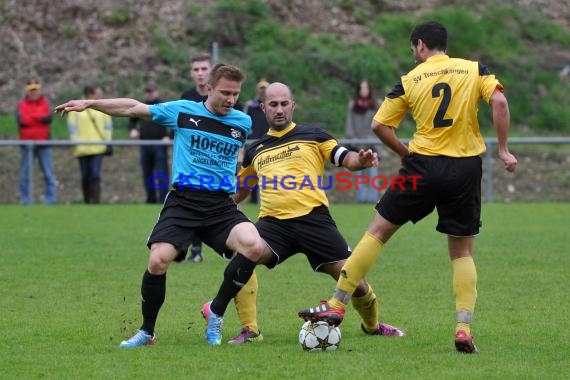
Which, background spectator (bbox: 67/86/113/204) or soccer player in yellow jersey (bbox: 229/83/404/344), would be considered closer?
soccer player in yellow jersey (bbox: 229/83/404/344)

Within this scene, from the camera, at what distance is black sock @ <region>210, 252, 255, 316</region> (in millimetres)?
6734

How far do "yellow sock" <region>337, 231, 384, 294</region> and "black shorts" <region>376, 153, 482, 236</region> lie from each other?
0.19 meters

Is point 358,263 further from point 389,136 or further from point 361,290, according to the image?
point 389,136

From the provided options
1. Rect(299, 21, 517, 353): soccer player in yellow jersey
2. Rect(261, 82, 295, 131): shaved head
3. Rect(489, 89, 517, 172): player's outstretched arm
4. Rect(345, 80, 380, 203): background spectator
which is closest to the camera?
Rect(489, 89, 517, 172): player's outstretched arm

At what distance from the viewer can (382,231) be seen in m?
6.56

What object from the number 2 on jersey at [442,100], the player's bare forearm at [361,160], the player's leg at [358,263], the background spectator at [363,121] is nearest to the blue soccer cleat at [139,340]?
the player's leg at [358,263]

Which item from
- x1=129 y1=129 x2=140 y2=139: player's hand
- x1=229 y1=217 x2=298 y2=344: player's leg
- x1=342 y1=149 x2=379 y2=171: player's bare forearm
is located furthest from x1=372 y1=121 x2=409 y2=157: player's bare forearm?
x1=129 y1=129 x2=140 y2=139: player's hand

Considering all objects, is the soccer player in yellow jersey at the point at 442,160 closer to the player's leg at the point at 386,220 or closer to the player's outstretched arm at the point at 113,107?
the player's leg at the point at 386,220

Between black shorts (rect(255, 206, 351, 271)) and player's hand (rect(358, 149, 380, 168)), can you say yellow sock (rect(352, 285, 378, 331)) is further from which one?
player's hand (rect(358, 149, 380, 168))

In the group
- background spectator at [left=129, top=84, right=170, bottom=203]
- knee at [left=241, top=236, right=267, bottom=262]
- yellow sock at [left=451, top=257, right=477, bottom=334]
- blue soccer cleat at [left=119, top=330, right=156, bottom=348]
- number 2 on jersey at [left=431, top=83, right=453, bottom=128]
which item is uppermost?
number 2 on jersey at [left=431, top=83, right=453, bottom=128]

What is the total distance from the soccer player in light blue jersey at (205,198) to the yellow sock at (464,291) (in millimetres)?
1196

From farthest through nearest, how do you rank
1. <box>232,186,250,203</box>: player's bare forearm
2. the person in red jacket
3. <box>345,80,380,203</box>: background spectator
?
<box>345,80,380,203</box>: background spectator → the person in red jacket → <box>232,186,250,203</box>: player's bare forearm

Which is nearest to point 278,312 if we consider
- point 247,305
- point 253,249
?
point 247,305

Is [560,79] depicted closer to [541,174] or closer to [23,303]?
[541,174]
